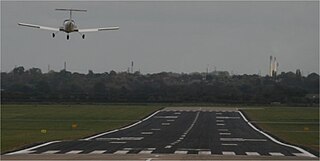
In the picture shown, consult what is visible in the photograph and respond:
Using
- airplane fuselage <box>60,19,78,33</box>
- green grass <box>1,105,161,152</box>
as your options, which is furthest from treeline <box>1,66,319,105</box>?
airplane fuselage <box>60,19,78,33</box>

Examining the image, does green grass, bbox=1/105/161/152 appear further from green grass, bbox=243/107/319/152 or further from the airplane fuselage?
green grass, bbox=243/107/319/152

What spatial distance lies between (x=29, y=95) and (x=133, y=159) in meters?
127

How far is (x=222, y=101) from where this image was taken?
147 meters

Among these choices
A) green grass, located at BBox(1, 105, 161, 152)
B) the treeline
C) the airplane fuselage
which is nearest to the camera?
the airplane fuselage

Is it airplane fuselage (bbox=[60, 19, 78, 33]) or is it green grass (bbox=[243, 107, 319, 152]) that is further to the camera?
green grass (bbox=[243, 107, 319, 152])

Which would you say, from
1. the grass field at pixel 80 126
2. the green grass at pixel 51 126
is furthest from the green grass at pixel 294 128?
the green grass at pixel 51 126

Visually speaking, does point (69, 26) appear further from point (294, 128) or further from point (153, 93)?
point (153, 93)

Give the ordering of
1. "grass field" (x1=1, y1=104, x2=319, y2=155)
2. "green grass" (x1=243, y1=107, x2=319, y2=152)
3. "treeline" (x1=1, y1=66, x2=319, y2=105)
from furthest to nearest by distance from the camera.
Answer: "treeline" (x1=1, y1=66, x2=319, y2=105)
"green grass" (x1=243, y1=107, x2=319, y2=152)
"grass field" (x1=1, y1=104, x2=319, y2=155)

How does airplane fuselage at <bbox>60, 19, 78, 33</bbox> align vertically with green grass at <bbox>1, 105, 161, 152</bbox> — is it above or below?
above

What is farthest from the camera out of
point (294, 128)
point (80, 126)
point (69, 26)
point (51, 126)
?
point (80, 126)

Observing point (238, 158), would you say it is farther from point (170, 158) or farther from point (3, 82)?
point (3, 82)

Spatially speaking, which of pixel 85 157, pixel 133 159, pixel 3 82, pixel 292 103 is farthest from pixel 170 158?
pixel 3 82

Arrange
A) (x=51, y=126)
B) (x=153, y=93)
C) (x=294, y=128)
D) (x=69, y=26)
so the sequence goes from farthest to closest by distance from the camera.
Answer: (x=153, y=93)
(x=51, y=126)
(x=294, y=128)
(x=69, y=26)

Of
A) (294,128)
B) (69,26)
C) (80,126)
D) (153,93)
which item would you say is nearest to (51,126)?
(80,126)
